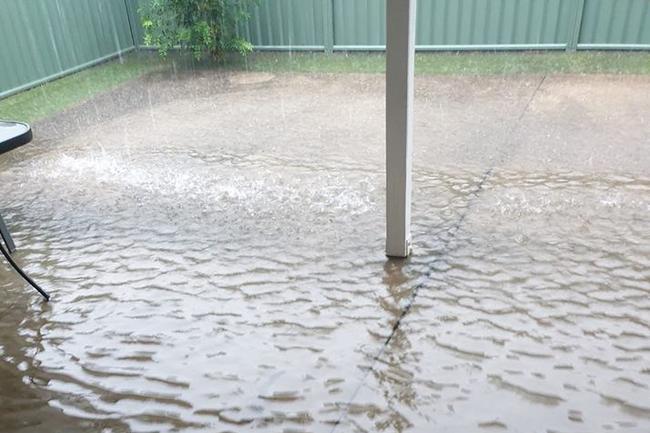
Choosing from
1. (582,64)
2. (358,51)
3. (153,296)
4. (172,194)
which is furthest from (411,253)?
(358,51)

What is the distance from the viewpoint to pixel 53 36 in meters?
6.32

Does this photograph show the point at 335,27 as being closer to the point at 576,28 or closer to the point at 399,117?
the point at 576,28

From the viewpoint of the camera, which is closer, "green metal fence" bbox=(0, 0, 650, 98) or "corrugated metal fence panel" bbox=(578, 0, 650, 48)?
"corrugated metal fence panel" bbox=(578, 0, 650, 48)

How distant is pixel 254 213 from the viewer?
328 centimetres

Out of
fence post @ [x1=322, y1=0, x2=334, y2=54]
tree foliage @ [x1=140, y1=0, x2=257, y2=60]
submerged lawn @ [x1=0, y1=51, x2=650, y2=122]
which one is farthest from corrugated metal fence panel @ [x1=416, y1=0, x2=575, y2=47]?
tree foliage @ [x1=140, y1=0, x2=257, y2=60]

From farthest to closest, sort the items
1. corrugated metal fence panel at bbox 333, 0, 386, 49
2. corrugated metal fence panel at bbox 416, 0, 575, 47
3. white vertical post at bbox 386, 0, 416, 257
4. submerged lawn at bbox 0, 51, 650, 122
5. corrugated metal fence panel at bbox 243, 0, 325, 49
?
corrugated metal fence panel at bbox 243, 0, 325, 49, corrugated metal fence panel at bbox 333, 0, 386, 49, corrugated metal fence panel at bbox 416, 0, 575, 47, submerged lawn at bbox 0, 51, 650, 122, white vertical post at bbox 386, 0, 416, 257

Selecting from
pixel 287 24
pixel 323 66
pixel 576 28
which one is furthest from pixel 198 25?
pixel 576 28

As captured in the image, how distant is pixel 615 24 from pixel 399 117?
4848 millimetres

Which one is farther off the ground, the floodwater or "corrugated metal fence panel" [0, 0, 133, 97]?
"corrugated metal fence panel" [0, 0, 133, 97]

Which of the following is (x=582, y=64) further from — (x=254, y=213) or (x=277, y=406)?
(x=277, y=406)

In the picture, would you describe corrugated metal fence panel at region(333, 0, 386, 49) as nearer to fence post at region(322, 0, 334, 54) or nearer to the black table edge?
fence post at region(322, 0, 334, 54)

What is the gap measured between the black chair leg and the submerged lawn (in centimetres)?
269

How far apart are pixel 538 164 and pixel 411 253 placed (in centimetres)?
146

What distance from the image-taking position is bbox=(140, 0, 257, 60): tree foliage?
6344mm
